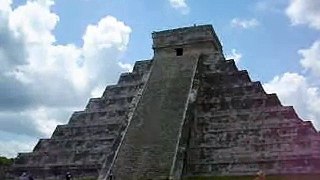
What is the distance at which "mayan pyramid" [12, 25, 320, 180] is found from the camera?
20891 millimetres

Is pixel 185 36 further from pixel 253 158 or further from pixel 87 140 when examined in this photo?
pixel 253 158

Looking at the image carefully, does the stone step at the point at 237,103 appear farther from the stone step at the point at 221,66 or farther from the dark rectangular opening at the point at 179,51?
the dark rectangular opening at the point at 179,51

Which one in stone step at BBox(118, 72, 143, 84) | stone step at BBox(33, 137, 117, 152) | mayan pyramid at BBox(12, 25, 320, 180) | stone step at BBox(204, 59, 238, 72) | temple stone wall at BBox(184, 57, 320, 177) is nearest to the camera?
temple stone wall at BBox(184, 57, 320, 177)

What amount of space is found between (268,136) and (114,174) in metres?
6.40

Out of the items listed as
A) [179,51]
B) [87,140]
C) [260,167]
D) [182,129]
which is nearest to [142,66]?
[179,51]

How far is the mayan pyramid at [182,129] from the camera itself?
20891mm

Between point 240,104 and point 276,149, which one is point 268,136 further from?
point 240,104

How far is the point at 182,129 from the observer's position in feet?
74.3

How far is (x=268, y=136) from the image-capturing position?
21.4m

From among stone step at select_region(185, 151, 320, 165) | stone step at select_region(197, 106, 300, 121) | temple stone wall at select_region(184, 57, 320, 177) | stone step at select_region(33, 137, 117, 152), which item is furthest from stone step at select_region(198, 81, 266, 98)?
stone step at select_region(33, 137, 117, 152)

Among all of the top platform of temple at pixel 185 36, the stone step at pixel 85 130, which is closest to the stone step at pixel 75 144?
the stone step at pixel 85 130

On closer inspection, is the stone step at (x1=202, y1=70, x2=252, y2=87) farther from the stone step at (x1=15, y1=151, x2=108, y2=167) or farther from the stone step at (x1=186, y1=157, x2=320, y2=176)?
the stone step at (x1=15, y1=151, x2=108, y2=167)

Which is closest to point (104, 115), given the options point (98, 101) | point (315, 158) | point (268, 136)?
point (98, 101)

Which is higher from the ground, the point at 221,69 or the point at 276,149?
the point at 221,69
